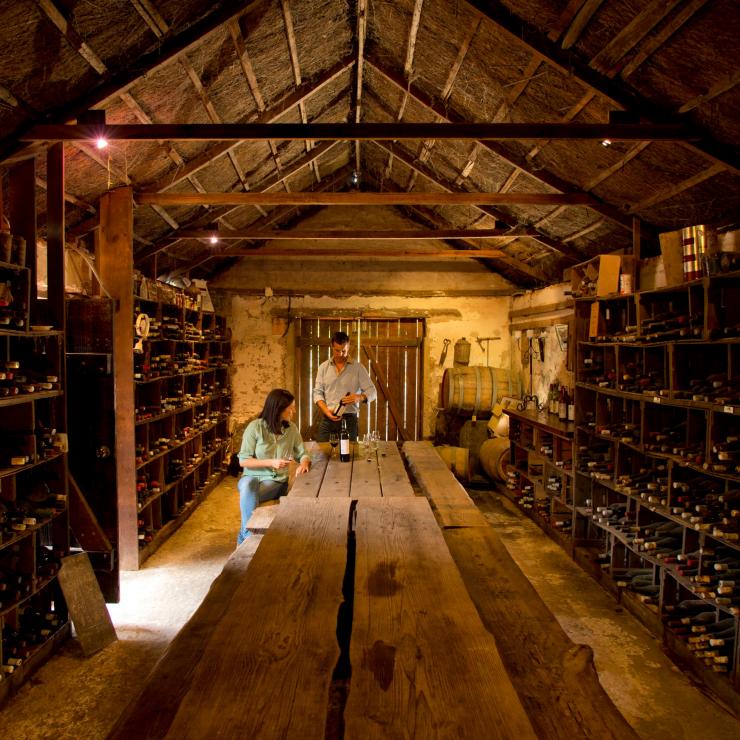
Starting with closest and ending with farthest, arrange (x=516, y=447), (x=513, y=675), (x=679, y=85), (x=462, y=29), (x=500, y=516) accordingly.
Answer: (x=513, y=675) → (x=679, y=85) → (x=462, y=29) → (x=500, y=516) → (x=516, y=447)

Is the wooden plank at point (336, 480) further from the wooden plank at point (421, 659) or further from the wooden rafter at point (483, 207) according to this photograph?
the wooden rafter at point (483, 207)

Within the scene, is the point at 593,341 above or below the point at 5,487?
above

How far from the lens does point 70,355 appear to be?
482cm

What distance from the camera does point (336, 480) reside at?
4.09 meters

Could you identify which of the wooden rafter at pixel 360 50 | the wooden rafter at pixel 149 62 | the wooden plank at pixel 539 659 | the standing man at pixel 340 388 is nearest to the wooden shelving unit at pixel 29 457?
the wooden rafter at pixel 149 62

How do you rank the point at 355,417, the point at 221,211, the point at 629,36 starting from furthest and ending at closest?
the point at 221,211 → the point at 355,417 → the point at 629,36

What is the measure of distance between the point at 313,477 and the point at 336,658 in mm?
2623

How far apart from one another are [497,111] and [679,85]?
1.88 m

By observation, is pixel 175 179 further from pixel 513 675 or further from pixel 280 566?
pixel 513 675

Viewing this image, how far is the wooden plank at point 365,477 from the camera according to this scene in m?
3.69

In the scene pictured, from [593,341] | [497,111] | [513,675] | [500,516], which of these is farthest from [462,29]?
[500,516]

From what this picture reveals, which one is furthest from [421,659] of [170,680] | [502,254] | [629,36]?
[502,254]

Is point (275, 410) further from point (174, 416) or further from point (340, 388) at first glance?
point (174, 416)

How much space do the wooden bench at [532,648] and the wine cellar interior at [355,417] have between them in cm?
1
